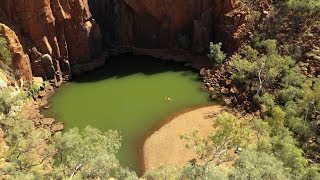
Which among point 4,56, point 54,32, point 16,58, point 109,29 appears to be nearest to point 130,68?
point 109,29

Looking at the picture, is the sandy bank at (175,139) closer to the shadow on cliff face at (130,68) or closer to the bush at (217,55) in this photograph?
the bush at (217,55)

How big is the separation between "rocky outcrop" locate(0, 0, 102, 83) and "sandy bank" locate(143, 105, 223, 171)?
17.0m

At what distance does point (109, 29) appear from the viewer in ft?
196

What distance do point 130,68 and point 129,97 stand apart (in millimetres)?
7402

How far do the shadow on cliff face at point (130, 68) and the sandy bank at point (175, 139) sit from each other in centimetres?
1092

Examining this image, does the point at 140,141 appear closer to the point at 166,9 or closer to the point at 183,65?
the point at 183,65

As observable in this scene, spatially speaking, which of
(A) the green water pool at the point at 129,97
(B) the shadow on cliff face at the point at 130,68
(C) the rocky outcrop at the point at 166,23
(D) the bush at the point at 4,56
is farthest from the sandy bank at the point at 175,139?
(D) the bush at the point at 4,56

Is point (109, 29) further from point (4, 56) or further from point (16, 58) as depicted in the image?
point (4, 56)

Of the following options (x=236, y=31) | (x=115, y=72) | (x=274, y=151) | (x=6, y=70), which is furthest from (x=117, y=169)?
(x=236, y=31)

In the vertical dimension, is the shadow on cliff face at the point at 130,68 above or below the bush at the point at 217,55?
below

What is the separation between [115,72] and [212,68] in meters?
12.4

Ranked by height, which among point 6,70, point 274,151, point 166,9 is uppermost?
point 166,9

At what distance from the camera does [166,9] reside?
2229 inches

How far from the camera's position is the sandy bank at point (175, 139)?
37750 millimetres
